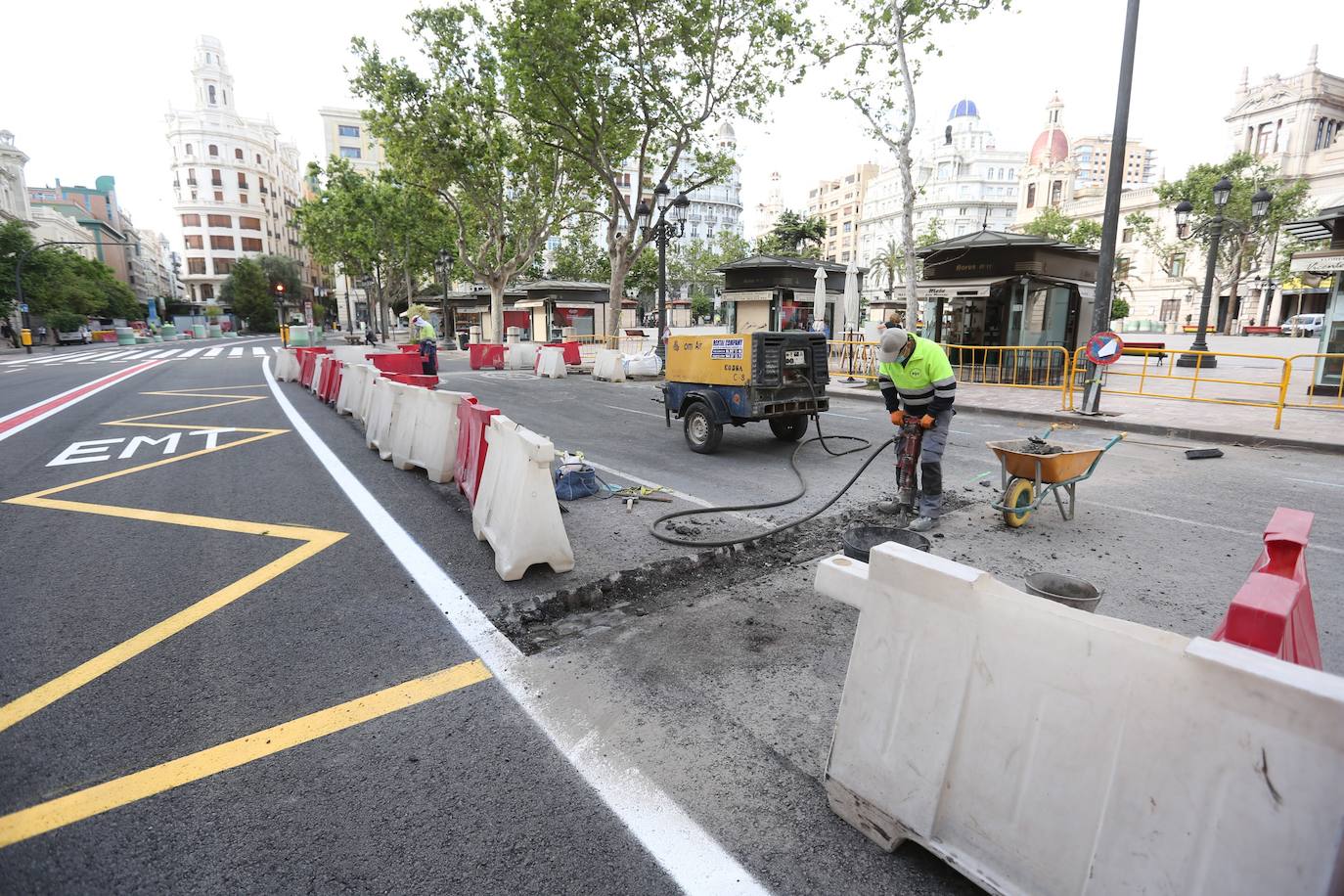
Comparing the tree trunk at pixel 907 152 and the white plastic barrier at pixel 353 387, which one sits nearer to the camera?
the white plastic barrier at pixel 353 387

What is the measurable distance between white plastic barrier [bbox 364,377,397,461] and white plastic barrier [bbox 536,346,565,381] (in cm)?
1163

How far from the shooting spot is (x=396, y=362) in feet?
47.0

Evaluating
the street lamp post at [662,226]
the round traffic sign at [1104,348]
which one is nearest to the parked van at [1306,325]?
the street lamp post at [662,226]

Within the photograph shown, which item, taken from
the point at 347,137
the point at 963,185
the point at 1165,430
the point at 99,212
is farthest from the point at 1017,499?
the point at 99,212

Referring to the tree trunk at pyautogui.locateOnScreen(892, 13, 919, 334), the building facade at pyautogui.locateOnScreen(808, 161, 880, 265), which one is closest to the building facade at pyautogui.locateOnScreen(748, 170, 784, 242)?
the building facade at pyautogui.locateOnScreen(808, 161, 880, 265)

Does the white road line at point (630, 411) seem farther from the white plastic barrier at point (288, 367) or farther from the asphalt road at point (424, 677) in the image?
the white plastic barrier at point (288, 367)

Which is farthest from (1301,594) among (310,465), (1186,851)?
(310,465)

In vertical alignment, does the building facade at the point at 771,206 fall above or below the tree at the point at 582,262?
above

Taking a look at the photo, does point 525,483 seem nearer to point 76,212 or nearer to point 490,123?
point 490,123

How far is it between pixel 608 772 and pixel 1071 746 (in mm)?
1594

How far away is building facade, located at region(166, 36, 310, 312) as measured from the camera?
3386 inches

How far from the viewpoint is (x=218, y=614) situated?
385 cm

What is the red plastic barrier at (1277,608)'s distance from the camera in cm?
176

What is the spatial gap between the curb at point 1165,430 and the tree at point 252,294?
8018 cm
